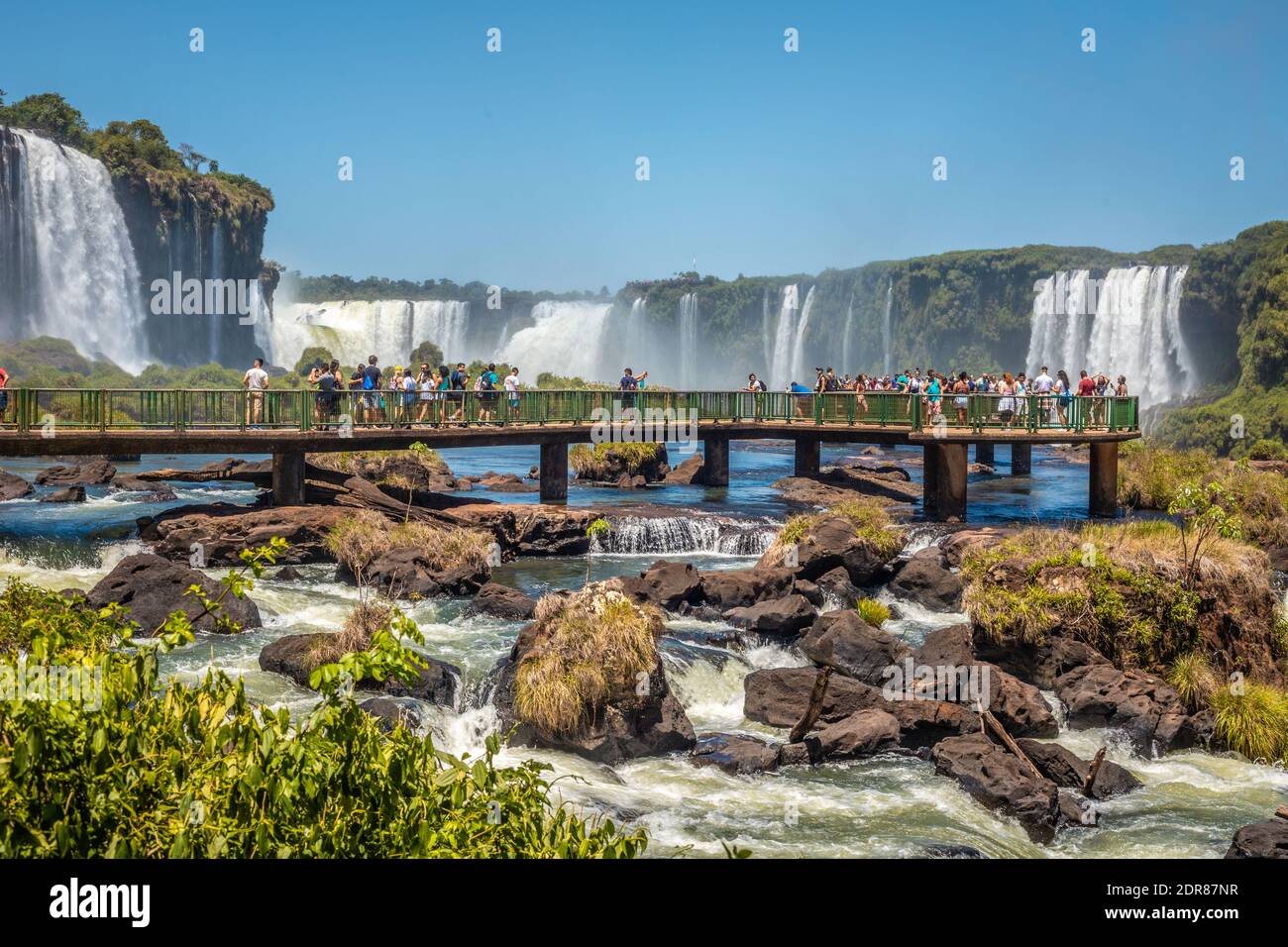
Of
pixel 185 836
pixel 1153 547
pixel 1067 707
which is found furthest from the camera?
pixel 1153 547

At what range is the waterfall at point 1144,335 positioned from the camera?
70688 millimetres

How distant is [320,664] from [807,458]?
78.4 feet

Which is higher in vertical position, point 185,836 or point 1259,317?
point 1259,317

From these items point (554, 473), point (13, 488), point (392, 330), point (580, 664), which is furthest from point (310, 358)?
point (580, 664)

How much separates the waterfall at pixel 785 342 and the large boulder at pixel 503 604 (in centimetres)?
7927

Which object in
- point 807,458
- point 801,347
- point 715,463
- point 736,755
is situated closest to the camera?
point 736,755

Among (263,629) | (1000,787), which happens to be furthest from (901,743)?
(263,629)

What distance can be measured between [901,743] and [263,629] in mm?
10177

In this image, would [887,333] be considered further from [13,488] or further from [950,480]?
[13,488]

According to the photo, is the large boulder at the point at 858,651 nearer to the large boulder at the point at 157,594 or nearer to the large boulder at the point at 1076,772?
the large boulder at the point at 1076,772

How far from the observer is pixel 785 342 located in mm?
103438

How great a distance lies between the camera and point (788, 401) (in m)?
37.1

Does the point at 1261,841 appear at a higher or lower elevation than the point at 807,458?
lower
